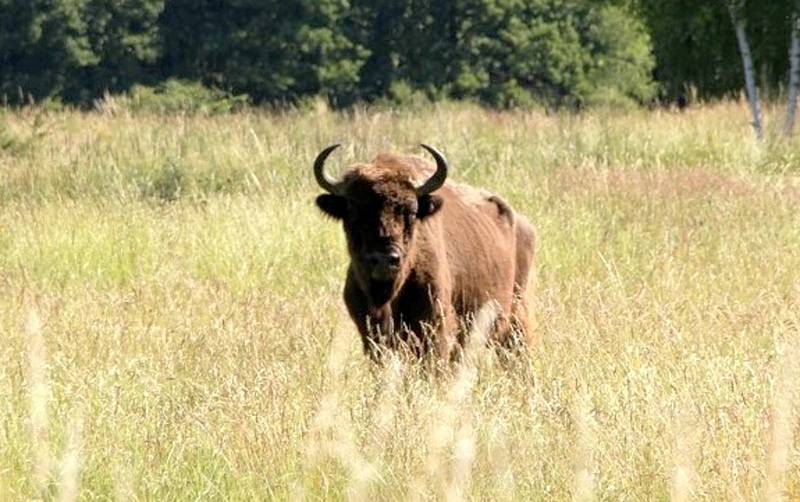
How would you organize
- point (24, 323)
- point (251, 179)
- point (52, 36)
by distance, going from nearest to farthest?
point (24, 323)
point (251, 179)
point (52, 36)

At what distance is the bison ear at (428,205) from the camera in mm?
8562

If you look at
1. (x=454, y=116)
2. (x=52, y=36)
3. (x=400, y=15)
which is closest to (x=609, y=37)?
(x=400, y=15)

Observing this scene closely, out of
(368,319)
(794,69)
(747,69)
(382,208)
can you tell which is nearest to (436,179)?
(382,208)

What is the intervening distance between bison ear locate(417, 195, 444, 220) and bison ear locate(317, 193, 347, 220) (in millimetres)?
387

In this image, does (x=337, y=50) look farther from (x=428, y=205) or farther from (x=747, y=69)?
(x=428, y=205)

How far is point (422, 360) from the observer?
8.07m

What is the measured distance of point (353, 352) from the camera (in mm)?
9000

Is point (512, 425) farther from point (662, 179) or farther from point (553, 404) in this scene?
point (662, 179)

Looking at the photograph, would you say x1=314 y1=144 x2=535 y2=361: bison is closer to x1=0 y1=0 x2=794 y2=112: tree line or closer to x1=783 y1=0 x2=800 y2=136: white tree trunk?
x1=783 y1=0 x2=800 y2=136: white tree trunk

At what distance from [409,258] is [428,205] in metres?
0.33

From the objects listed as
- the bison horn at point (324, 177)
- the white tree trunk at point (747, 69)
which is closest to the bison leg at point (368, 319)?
the bison horn at point (324, 177)

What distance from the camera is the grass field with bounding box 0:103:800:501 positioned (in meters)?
6.14

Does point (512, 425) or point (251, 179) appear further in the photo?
point (251, 179)

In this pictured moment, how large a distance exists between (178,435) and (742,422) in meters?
2.10
